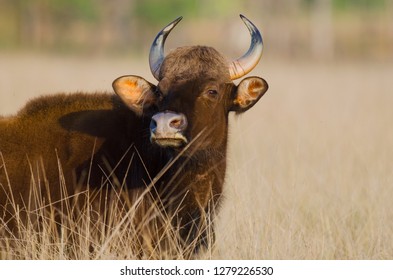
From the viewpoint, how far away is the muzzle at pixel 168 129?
6.25 meters

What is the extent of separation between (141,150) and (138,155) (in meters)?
0.06

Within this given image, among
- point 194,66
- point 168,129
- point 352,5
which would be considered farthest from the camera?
point 352,5

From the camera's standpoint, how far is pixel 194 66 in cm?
702

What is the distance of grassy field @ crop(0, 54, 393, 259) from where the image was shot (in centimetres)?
727

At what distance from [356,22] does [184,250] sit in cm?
5854

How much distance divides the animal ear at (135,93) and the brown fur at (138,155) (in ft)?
0.06

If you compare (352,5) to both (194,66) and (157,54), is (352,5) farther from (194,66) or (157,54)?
(194,66)

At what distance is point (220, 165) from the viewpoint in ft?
23.2

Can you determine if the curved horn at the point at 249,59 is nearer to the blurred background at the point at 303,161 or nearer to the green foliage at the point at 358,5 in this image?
the blurred background at the point at 303,161

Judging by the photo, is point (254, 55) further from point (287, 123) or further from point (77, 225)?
point (287, 123)

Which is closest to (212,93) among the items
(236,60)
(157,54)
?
(236,60)

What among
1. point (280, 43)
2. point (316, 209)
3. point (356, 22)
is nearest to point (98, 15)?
point (280, 43)

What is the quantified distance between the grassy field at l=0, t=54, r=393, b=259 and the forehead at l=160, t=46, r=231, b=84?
4.24ft

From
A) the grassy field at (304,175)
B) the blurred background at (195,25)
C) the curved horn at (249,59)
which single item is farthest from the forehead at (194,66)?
the blurred background at (195,25)
